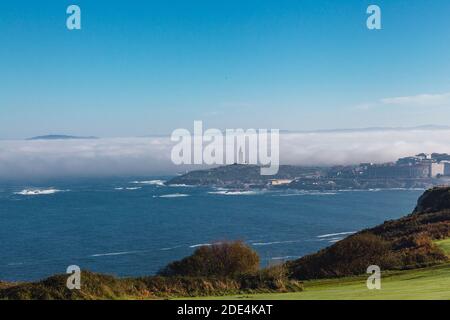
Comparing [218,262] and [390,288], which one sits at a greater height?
[390,288]

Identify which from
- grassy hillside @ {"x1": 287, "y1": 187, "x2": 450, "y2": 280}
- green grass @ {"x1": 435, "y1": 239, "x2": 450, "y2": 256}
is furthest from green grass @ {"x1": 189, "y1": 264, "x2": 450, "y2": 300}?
green grass @ {"x1": 435, "y1": 239, "x2": 450, "y2": 256}

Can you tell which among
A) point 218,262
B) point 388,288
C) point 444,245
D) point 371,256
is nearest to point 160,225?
point 218,262

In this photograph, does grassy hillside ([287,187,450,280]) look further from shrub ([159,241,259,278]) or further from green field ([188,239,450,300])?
shrub ([159,241,259,278])

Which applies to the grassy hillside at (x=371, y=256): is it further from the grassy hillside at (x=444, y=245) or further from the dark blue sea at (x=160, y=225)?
the dark blue sea at (x=160, y=225)

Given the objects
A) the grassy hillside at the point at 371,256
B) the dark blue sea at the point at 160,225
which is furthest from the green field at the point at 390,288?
the dark blue sea at the point at 160,225

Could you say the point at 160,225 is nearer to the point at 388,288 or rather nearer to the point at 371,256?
the point at 371,256
